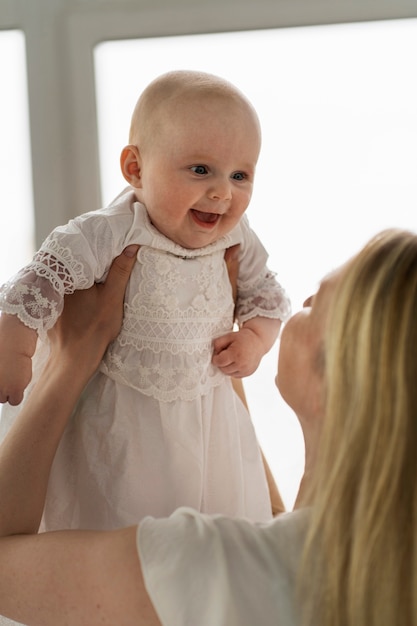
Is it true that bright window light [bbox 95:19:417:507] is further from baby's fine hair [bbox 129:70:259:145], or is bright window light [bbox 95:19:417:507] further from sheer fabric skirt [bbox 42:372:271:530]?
sheer fabric skirt [bbox 42:372:271:530]

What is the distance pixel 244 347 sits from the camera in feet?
4.35

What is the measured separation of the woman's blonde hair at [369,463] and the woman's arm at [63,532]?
217mm

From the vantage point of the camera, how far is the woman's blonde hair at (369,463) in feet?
2.73

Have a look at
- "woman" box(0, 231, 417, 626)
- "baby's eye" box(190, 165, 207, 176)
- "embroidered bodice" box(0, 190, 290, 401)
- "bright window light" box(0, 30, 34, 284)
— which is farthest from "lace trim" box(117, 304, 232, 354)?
"bright window light" box(0, 30, 34, 284)

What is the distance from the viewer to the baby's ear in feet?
4.19

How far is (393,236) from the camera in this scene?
36.7 inches

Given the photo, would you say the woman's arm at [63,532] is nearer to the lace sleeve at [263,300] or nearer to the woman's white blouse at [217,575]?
the woman's white blouse at [217,575]

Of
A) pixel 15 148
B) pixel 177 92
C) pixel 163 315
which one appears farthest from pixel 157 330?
pixel 15 148

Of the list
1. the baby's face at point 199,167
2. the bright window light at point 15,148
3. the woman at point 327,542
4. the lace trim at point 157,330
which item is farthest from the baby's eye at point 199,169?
the bright window light at point 15,148

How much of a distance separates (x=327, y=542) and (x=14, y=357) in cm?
52

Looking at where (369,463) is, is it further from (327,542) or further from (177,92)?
(177,92)

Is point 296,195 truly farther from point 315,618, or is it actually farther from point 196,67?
point 315,618

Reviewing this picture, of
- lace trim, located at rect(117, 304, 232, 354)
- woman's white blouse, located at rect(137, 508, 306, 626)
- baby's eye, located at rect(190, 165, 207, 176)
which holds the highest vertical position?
baby's eye, located at rect(190, 165, 207, 176)

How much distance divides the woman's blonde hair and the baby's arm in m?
0.44
